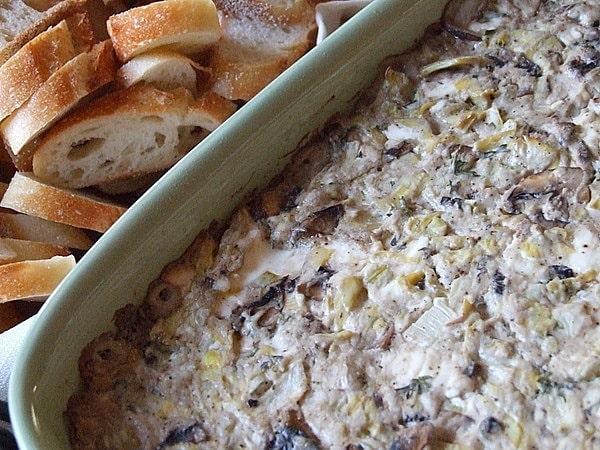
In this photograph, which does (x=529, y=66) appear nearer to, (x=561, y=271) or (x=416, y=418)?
(x=561, y=271)

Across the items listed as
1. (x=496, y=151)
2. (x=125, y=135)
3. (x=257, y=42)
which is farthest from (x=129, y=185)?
Result: (x=496, y=151)

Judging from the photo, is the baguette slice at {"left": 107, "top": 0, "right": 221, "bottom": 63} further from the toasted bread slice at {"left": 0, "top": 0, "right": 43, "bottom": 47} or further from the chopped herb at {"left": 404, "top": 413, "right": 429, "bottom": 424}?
the chopped herb at {"left": 404, "top": 413, "right": 429, "bottom": 424}

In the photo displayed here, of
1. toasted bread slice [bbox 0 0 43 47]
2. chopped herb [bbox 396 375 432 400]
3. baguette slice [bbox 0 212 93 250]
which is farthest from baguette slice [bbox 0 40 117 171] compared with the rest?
chopped herb [bbox 396 375 432 400]

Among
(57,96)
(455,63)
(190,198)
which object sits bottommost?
(455,63)

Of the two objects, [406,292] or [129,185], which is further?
[129,185]

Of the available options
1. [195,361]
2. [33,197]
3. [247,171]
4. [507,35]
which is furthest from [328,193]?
[33,197]

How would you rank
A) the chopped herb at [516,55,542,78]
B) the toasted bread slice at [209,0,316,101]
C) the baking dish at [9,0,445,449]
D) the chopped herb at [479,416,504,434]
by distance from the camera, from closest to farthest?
1. the chopped herb at [479,416,504,434]
2. the baking dish at [9,0,445,449]
3. the chopped herb at [516,55,542,78]
4. the toasted bread slice at [209,0,316,101]

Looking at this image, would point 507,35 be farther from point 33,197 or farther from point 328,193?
point 33,197
